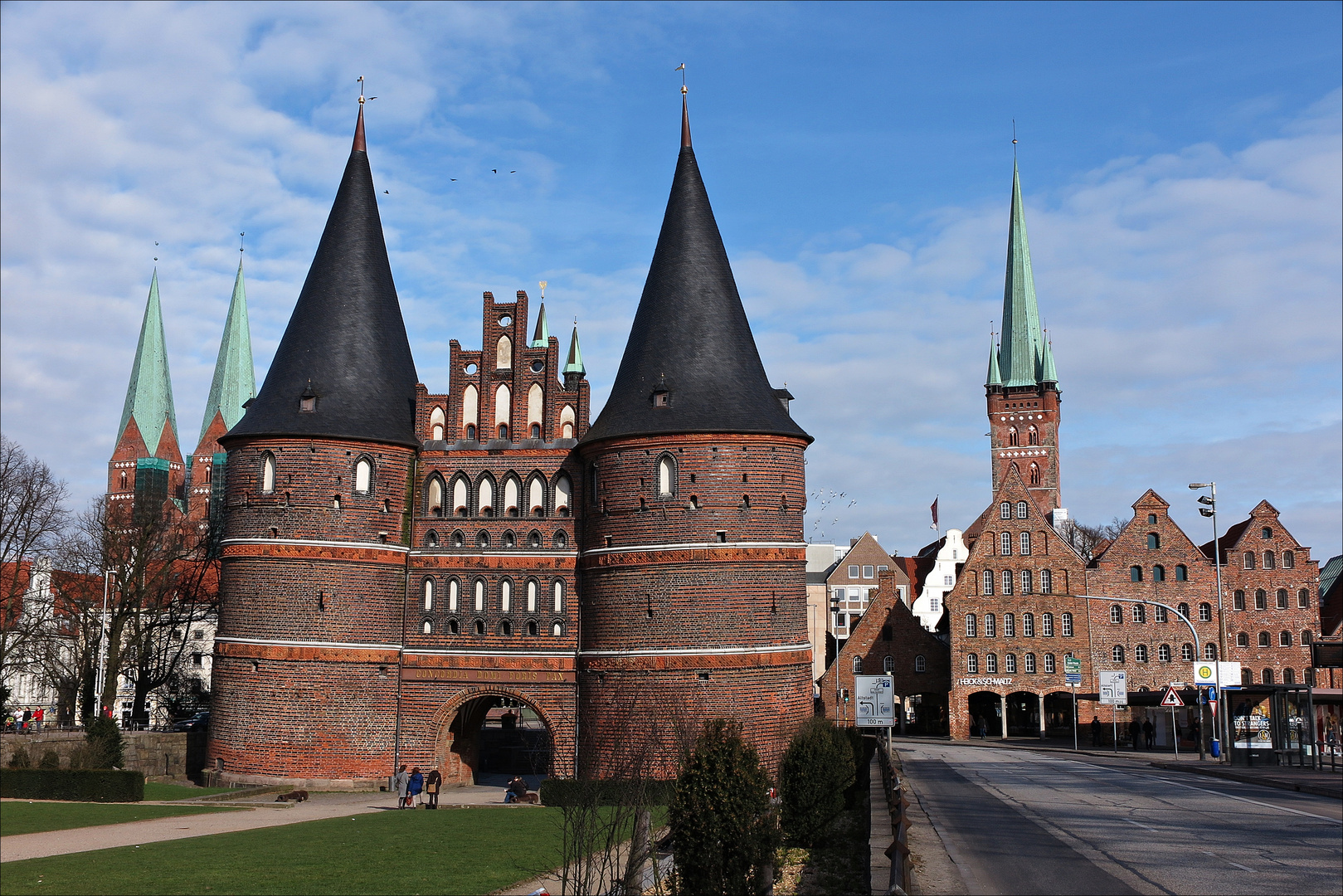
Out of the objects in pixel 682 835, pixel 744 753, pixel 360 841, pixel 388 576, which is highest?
pixel 388 576

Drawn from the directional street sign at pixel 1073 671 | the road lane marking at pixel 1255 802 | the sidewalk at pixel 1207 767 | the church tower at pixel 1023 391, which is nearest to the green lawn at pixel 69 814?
the road lane marking at pixel 1255 802

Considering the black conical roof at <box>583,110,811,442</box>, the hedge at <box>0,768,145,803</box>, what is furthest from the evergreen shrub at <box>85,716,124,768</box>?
the black conical roof at <box>583,110,811,442</box>

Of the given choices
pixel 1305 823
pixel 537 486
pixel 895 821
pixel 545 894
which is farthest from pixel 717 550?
pixel 545 894

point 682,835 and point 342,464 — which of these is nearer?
point 682,835

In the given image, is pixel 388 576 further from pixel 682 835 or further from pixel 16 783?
pixel 682 835

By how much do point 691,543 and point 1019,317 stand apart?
76.7m

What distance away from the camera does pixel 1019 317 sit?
102 m

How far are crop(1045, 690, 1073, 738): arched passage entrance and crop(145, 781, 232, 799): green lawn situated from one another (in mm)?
42189

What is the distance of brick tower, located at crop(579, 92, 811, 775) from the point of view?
32.5 m

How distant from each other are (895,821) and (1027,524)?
159 ft

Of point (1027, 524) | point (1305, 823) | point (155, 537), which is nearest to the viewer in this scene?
point (1305, 823)

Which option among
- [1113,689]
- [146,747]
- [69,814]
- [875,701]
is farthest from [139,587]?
→ [1113,689]

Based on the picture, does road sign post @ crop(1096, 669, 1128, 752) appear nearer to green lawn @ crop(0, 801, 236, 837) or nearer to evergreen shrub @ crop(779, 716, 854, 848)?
evergreen shrub @ crop(779, 716, 854, 848)

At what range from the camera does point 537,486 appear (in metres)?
36.0
